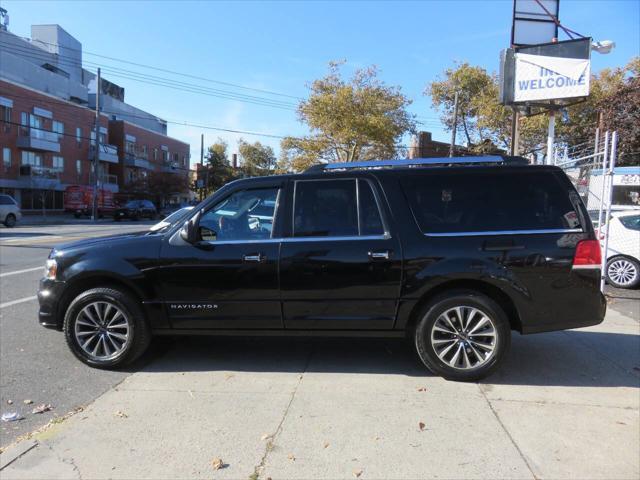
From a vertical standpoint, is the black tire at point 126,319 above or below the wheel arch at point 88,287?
below

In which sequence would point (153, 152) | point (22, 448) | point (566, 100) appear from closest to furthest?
point (22, 448) < point (566, 100) < point (153, 152)

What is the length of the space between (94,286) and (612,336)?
19.6 ft

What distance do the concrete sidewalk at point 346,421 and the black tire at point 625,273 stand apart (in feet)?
15.8

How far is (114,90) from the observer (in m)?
72.5

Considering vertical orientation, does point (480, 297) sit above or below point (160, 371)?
above

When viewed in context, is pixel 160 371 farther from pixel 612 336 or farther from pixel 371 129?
pixel 371 129

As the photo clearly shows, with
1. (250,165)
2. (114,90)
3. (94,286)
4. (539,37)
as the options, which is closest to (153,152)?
(114,90)

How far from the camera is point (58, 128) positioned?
47.1m

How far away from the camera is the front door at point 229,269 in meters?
4.55

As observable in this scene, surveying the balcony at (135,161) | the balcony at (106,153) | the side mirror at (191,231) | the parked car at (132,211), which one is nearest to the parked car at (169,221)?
the side mirror at (191,231)

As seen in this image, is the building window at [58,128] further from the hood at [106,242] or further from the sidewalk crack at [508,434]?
the sidewalk crack at [508,434]

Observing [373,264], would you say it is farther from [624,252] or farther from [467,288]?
[624,252]

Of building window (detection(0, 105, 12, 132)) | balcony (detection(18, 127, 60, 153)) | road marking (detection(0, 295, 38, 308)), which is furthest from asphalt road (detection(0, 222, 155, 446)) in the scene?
balcony (detection(18, 127, 60, 153))

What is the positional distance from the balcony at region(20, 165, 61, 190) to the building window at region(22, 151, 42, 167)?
62cm
